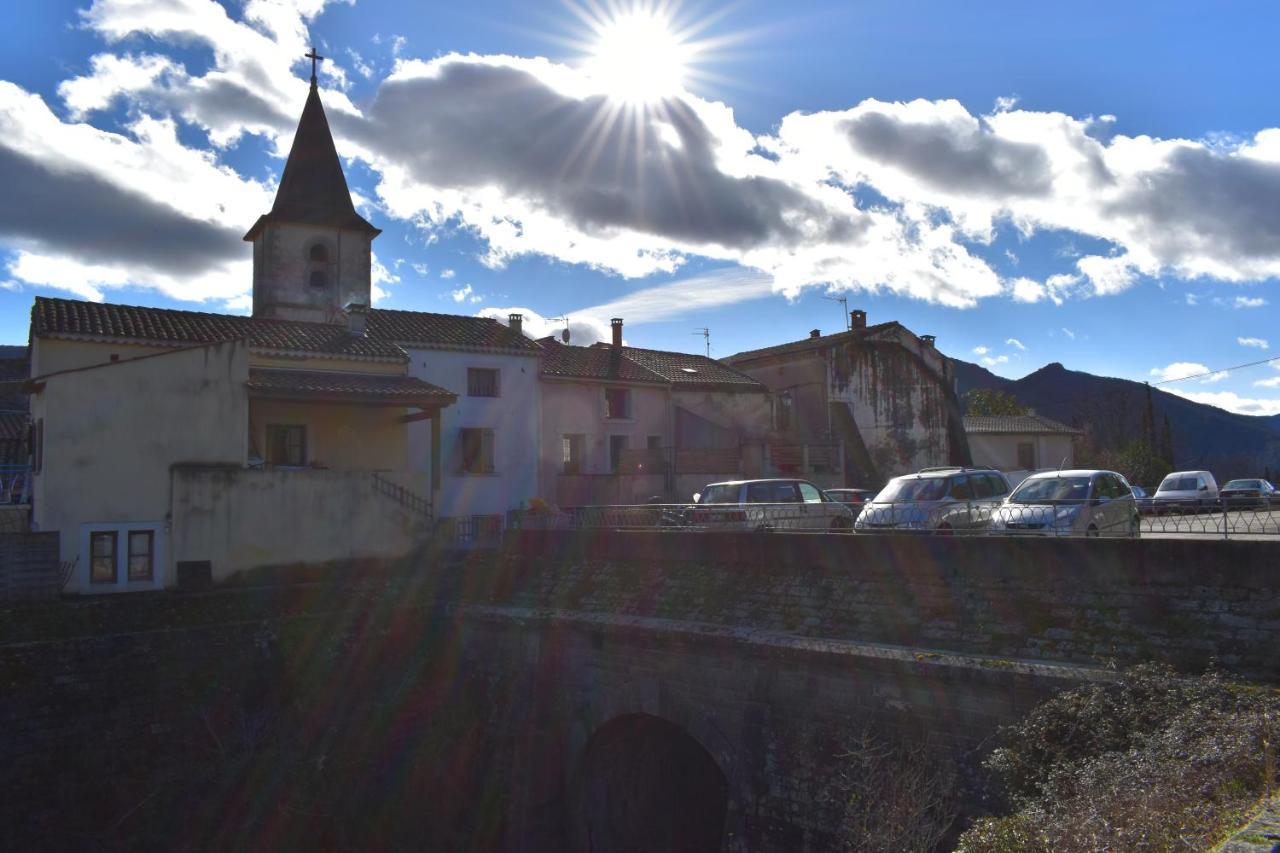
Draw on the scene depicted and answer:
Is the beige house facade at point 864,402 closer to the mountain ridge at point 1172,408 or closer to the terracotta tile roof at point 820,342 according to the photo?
the terracotta tile roof at point 820,342

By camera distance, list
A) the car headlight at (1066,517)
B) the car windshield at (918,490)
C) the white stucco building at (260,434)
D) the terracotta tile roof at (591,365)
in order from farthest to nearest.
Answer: the terracotta tile roof at (591,365) < the white stucco building at (260,434) < the car windshield at (918,490) < the car headlight at (1066,517)

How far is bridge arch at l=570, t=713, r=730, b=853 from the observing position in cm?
1498

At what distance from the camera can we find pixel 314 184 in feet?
134

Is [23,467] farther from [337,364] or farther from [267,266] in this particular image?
[267,266]

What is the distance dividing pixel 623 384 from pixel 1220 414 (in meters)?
130

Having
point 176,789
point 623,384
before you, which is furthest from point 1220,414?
point 176,789

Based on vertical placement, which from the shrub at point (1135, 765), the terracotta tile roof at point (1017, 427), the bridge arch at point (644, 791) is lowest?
the bridge arch at point (644, 791)

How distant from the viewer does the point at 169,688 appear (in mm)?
16141

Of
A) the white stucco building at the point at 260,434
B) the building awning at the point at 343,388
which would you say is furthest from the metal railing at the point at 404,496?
the building awning at the point at 343,388

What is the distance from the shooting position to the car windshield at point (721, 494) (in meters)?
20.7

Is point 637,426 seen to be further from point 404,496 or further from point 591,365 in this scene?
point 404,496

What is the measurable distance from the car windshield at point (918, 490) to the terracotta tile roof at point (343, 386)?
486 inches

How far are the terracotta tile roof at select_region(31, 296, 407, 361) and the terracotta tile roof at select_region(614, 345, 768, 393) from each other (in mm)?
12371

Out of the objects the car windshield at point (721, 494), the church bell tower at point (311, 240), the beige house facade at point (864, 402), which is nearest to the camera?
the car windshield at point (721, 494)
